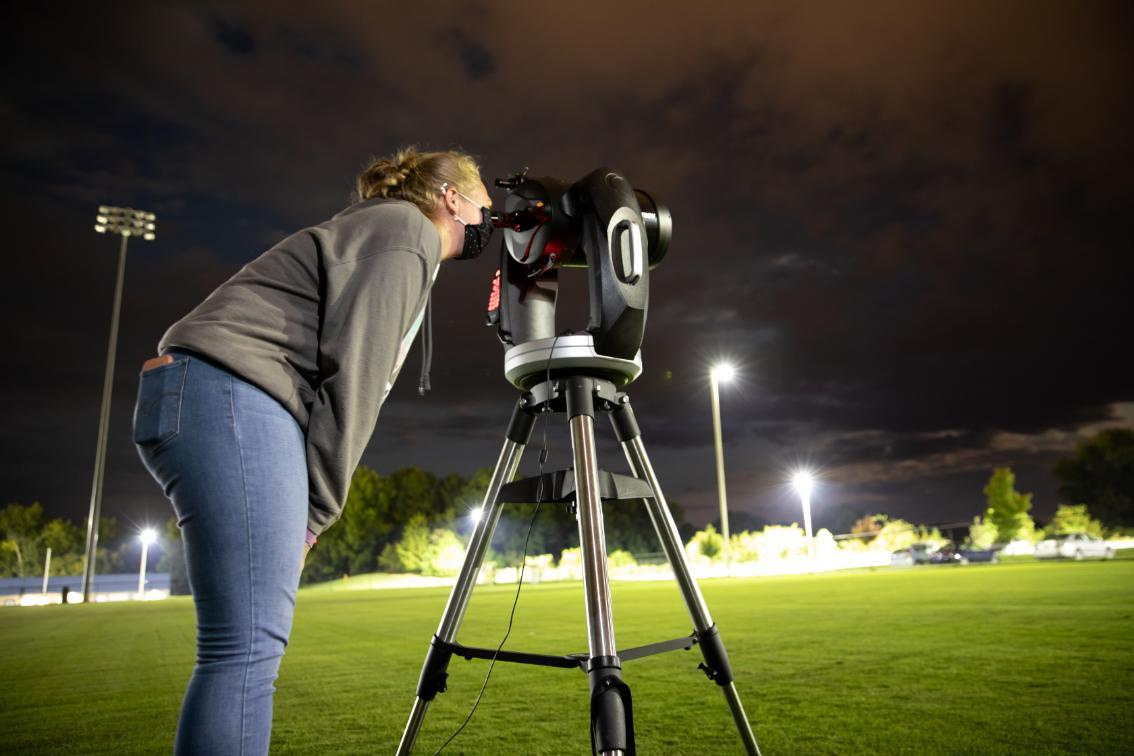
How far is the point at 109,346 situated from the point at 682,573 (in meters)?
37.7

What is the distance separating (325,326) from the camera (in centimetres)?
159

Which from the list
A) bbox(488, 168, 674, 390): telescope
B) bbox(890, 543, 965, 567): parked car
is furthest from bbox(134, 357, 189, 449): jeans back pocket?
bbox(890, 543, 965, 567): parked car

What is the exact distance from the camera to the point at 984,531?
52.5m

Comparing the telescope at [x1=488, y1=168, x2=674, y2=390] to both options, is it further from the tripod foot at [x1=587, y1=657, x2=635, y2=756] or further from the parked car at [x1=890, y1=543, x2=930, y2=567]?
the parked car at [x1=890, y1=543, x2=930, y2=567]

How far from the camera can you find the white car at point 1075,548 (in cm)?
3481

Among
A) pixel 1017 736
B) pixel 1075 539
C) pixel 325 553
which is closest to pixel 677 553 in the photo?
pixel 1017 736

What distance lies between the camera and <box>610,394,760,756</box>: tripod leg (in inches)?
89.2

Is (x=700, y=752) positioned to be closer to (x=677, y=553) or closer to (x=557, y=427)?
(x=677, y=553)

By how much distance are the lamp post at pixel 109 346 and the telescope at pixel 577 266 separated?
34.9 m

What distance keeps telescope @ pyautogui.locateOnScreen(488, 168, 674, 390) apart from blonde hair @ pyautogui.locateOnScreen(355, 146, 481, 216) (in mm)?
155

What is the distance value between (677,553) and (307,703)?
2971 millimetres

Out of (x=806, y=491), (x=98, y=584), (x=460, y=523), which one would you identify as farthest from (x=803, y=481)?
(x=98, y=584)

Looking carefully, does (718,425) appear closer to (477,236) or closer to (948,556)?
(948,556)

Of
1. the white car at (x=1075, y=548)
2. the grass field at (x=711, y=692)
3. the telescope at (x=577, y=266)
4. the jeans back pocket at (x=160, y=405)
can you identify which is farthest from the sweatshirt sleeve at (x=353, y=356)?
the white car at (x=1075, y=548)
